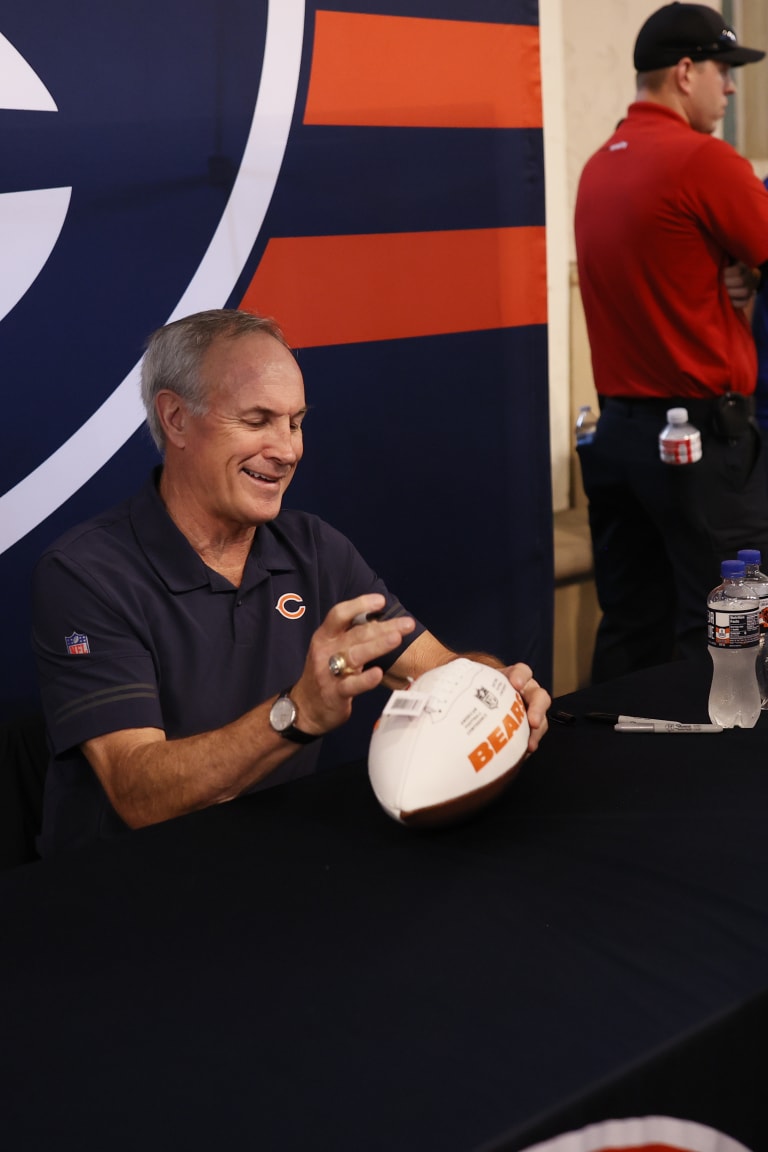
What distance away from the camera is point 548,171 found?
368cm

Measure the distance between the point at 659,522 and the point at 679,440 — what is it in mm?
215

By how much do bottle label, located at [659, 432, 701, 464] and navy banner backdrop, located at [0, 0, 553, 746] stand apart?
15.5 inches

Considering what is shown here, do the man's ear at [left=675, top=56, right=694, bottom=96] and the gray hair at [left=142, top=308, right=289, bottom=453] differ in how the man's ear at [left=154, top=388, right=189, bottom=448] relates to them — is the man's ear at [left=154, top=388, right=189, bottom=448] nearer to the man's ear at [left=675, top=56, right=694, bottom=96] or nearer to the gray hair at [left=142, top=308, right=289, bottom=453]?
the gray hair at [left=142, top=308, right=289, bottom=453]

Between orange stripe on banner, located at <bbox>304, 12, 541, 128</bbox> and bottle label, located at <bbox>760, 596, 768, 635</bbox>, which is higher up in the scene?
orange stripe on banner, located at <bbox>304, 12, 541, 128</bbox>

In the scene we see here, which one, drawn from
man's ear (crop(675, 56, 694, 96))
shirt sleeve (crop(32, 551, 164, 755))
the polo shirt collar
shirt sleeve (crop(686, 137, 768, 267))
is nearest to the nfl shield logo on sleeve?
shirt sleeve (crop(32, 551, 164, 755))

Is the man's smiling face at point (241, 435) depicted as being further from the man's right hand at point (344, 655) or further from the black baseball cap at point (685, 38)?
the black baseball cap at point (685, 38)

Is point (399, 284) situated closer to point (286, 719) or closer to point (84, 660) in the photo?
point (84, 660)

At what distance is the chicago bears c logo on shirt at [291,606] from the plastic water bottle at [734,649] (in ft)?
1.83

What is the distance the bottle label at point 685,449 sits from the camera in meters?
2.69

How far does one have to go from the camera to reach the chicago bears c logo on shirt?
1.71m

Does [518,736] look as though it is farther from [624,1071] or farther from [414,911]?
[624,1071]

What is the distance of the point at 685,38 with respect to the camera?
2.72 meters

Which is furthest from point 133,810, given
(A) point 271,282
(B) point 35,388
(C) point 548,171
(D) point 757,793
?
(C) point 548,171

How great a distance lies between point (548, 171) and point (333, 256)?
4.60ft
